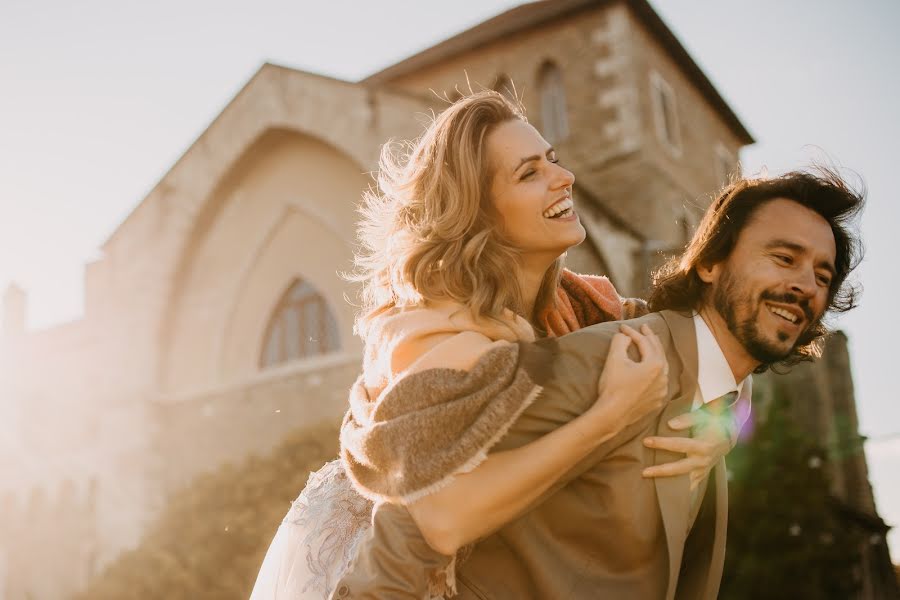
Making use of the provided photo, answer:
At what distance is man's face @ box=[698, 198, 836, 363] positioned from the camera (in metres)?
3.14

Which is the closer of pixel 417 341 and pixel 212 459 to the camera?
pixel 417 341

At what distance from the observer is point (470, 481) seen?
9.00 feet

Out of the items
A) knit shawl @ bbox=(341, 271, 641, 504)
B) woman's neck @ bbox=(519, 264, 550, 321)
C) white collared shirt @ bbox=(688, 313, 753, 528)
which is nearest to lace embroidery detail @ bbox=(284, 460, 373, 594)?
knit shawl @ bbox=(341, 271, 641, 504)

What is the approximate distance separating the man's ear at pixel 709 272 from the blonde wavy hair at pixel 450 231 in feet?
2.15

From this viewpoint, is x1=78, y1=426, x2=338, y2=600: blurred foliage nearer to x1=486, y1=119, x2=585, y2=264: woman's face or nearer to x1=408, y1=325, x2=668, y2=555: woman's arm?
x1=486, y1=119, x2=585, y2=264: woman's face

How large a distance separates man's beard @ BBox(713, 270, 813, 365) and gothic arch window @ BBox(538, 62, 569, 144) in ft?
57.7

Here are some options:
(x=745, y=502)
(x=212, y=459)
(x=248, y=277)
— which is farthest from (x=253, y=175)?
(x=745, y=502)

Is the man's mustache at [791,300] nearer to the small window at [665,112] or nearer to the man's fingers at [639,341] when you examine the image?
the man's fingers at [639,341]

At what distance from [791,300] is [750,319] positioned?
16 centimetres

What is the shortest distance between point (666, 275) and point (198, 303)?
15798 millimetres

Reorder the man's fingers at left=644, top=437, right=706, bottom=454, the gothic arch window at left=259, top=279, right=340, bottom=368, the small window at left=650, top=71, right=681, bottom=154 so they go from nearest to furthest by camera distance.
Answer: the man's fingers at left=644, top=437, right=706, bottom=454 < the gothic arch window at left=259, top=279, right=340, bottom=368 < the small window at left=650, top=71, right=681, bottom=154

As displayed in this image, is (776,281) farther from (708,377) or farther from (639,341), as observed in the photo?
(639,341)

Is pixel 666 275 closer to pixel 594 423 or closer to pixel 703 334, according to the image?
pixel 703 334

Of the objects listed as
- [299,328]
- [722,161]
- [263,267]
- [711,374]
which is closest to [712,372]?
[711,374]
